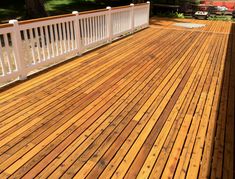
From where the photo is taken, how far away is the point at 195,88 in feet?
13.8

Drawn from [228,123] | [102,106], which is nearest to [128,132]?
[102,106]

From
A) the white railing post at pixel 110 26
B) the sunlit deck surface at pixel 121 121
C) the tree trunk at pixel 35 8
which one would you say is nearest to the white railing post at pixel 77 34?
the sunlit deck surface at pixel 121 121

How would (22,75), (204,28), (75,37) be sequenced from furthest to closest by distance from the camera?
(204,28)
(75,37)
(22,75)

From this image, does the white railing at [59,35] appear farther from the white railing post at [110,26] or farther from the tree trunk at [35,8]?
the tree trunk at [35,8]

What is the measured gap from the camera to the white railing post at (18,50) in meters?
4.12

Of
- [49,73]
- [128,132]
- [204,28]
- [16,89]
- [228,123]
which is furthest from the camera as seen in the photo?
[204,28]

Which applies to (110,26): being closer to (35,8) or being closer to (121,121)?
(121,121)

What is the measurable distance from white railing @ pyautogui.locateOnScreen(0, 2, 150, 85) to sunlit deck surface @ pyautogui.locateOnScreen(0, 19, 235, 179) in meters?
0.29

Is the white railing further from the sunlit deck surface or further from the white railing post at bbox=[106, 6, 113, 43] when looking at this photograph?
the sunlit deck surface

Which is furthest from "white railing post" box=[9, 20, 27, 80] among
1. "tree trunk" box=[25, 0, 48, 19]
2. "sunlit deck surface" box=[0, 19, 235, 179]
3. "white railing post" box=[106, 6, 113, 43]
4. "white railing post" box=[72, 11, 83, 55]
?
"tree trunk" box=[25, 0, 48, 19]

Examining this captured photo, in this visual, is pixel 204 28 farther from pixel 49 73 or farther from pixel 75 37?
pixel 49 73

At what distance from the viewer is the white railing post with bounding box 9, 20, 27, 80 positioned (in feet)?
13.5

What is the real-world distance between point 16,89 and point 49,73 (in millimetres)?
922

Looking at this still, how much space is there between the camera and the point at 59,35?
527 centimetres
